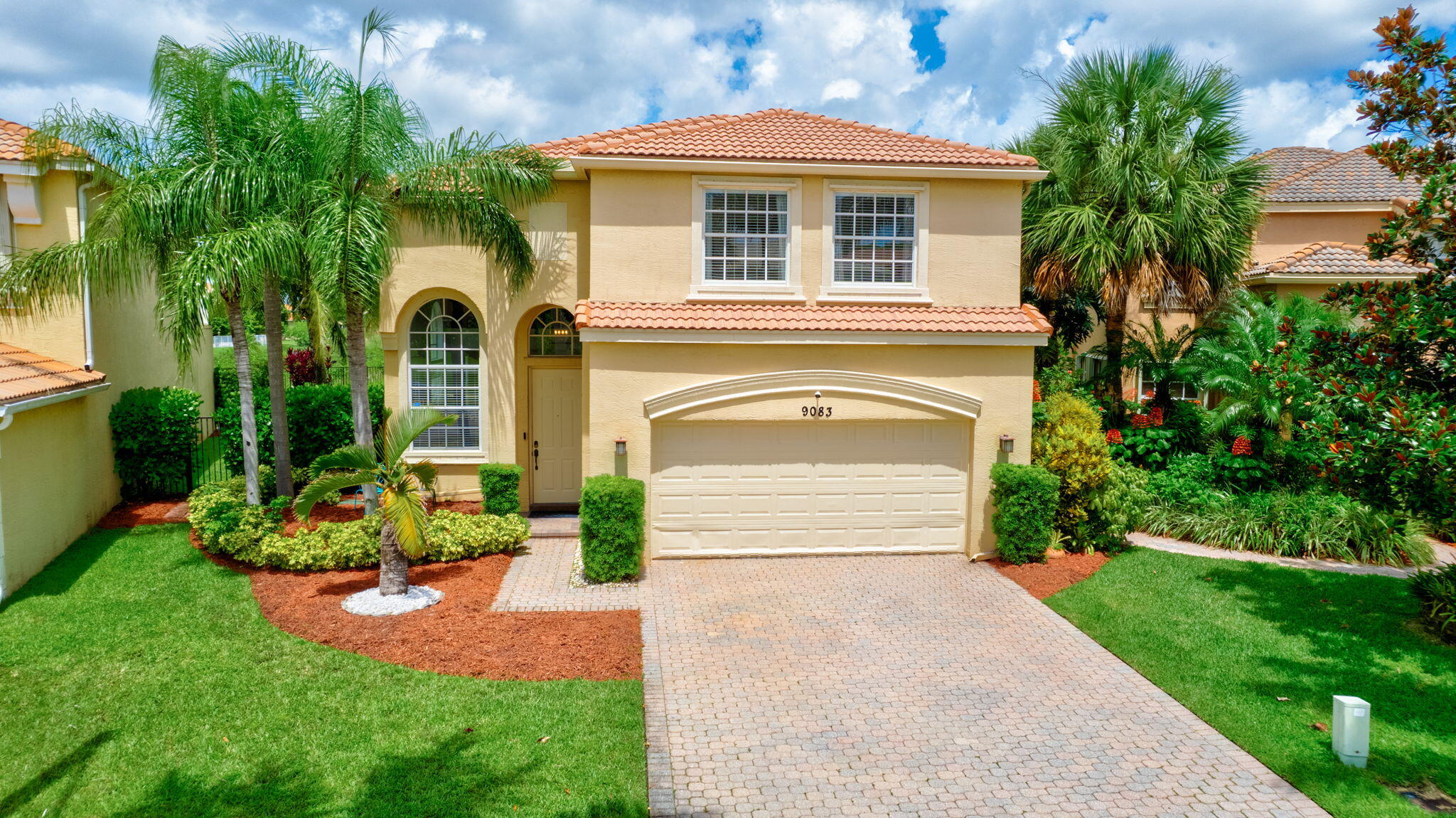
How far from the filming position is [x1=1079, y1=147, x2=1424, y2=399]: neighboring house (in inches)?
707

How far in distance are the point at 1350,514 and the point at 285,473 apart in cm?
1630

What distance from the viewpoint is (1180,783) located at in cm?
659

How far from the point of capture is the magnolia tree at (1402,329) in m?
8.69

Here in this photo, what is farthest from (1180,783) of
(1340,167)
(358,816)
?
(1340,167)

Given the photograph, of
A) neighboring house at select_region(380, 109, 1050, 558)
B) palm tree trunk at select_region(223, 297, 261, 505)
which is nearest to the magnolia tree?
neighboring house at select_region(380, 109, 1050, 558)

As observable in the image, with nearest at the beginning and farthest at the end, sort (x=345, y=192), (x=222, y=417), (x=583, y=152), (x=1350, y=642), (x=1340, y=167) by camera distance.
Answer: (x=1350, y=642), (x=345, y=192), (x=583, y=152), (x=222, y=417), (x=1340, y=167)

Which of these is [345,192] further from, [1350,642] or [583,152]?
[1350,642]

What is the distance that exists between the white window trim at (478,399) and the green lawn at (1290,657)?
30.9 ft

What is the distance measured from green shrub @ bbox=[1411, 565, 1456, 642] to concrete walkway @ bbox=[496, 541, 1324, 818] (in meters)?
3.73

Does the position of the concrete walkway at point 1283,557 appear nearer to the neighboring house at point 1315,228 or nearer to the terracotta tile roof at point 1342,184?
the neighboring house at point 1315,228

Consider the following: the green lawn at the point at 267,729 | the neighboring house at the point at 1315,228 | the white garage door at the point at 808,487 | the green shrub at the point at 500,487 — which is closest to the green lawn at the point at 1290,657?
the white garage door at the point at 808,487

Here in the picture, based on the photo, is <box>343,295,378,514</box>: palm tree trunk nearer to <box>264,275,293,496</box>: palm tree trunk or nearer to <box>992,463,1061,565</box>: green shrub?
<box>264,275,293,496</box>: palm tree trunk

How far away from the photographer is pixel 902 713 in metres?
7.80

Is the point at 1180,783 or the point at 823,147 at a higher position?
the point at 823,147
